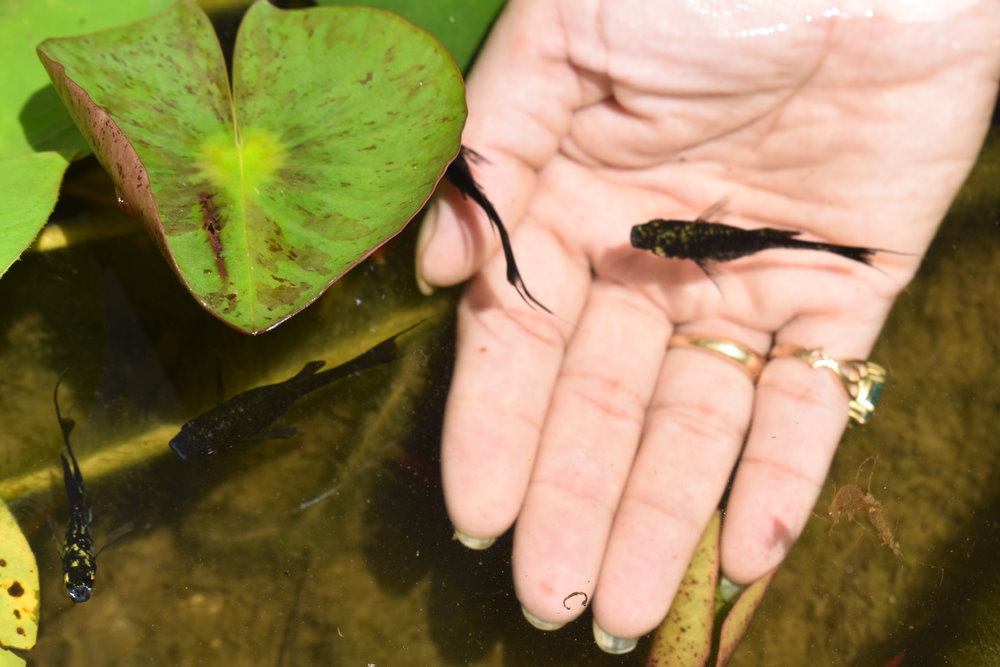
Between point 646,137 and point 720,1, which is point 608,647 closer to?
point 646,137

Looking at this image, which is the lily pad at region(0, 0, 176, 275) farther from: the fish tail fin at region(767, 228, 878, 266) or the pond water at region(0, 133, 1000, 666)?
the fish tail fin at region(767, 228, 878, 266)

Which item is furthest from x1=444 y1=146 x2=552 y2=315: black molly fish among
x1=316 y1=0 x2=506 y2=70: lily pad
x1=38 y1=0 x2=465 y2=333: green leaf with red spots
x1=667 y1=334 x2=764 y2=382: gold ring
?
x1=667 y1=334 x2=764 y2=382: gold ring

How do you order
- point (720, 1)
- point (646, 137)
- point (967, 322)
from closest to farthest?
point (720, 1)
point (646, 137)
point (967, 322)

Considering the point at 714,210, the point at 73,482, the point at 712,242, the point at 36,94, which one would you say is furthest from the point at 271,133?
the point at 714,210

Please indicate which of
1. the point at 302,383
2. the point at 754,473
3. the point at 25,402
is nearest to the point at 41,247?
the point at 25,402

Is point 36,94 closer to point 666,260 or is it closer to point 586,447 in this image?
point 586,447

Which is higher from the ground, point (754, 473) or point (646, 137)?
point (646, 137)
